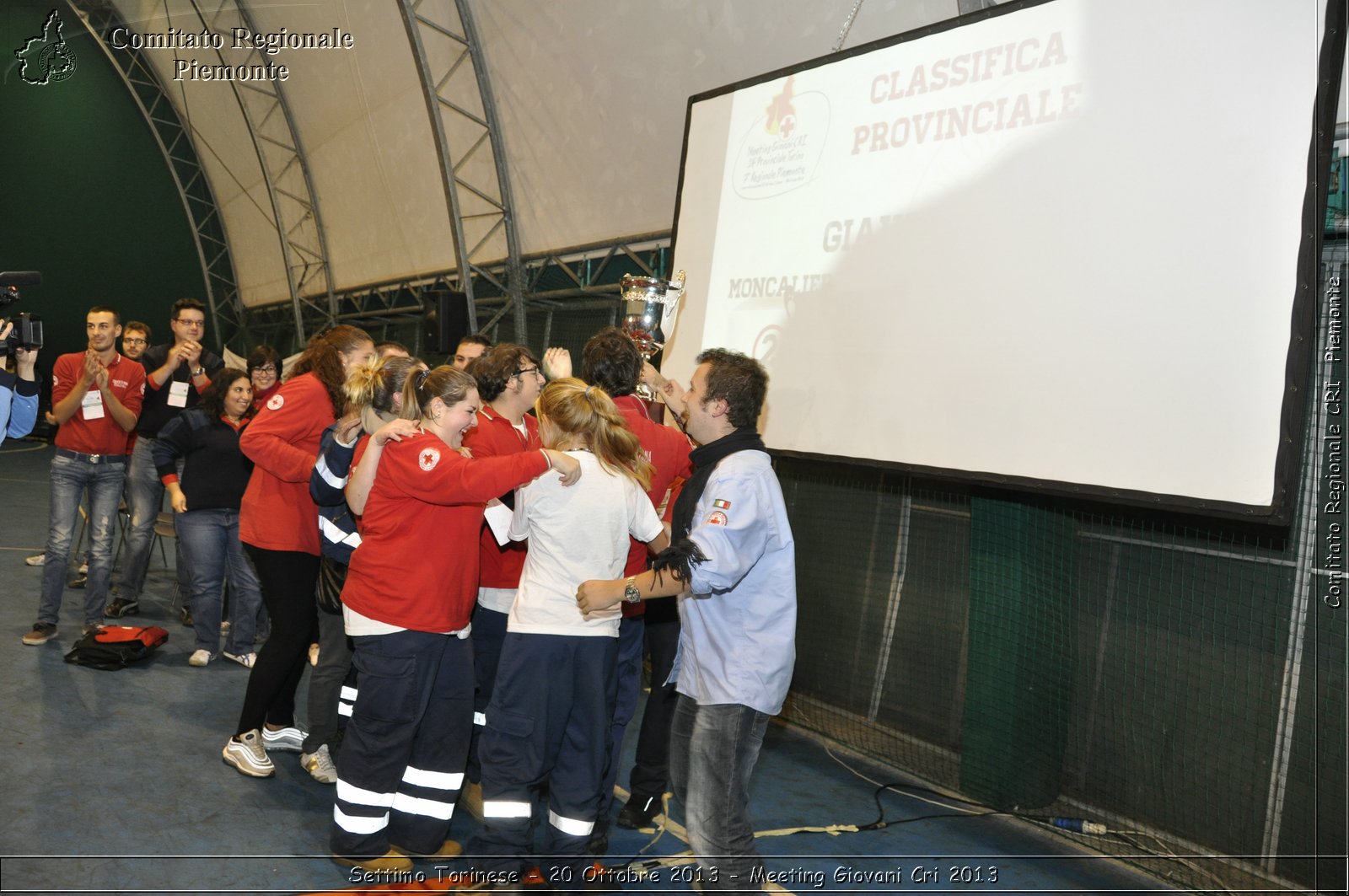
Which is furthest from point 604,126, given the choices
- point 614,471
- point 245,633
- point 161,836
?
point 161,836

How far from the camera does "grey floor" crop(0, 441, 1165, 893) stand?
9.66 ft

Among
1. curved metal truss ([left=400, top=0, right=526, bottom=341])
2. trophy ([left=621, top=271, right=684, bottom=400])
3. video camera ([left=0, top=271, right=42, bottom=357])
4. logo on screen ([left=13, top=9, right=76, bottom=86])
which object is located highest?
logo on screen ([left=13, top=9, right=76, bottom=86])

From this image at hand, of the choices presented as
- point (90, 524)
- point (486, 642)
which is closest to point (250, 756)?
point (486, 642)

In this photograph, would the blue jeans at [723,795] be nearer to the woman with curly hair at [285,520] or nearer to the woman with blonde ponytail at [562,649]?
the woman with blonde ponytail at [562,649]

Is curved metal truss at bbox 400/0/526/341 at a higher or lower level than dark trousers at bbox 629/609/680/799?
higher

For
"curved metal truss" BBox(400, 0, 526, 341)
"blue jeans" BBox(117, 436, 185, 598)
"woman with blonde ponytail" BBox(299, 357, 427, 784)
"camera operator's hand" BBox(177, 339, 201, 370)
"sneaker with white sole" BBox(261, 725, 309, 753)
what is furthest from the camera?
"curved metal truss" BBox(400, 0, 526, 341)

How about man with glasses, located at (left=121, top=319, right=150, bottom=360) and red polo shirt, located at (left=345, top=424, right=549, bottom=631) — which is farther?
man with glasses, located at (left=121, top=319, right=150, bottom=360)

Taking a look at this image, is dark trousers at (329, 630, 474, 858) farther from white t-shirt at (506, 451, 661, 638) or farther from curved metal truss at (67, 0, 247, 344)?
curved metal truss at (67, 0, 247, 344)

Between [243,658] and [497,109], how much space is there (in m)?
5.85

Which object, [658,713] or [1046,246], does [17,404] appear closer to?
[658,713]

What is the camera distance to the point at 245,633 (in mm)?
5285

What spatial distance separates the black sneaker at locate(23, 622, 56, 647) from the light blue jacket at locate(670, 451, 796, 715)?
4.28 meters

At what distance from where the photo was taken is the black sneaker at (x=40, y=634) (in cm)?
509

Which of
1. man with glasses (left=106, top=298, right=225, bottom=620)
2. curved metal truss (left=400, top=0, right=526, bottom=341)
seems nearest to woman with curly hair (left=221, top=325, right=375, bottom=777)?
man with glasses (left=106, top=298, right=225, bottom=620)
